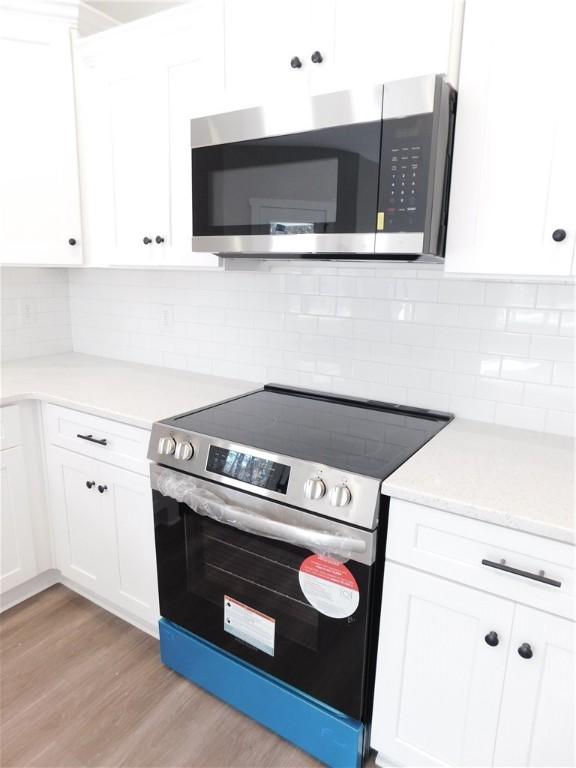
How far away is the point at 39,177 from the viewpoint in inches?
85.0

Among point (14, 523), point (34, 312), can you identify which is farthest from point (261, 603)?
point (34, 312)

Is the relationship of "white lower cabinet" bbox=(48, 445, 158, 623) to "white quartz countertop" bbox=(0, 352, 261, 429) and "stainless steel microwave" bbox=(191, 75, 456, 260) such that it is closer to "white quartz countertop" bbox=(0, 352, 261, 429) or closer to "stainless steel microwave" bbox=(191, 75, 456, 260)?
"white quartz countertop" bbox=(0, 352, 261, 429)

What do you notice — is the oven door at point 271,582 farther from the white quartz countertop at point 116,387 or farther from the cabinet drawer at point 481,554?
the white quartz countertop at point 116,387

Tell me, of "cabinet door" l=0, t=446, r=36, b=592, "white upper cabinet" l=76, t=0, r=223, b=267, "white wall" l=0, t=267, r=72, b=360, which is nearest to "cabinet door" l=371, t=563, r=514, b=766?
"white upper cabinet" l=76, t=0, r=223, b=267

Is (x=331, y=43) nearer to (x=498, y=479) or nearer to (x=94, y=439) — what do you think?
(x=498, y=479)

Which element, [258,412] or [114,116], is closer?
[258,412]

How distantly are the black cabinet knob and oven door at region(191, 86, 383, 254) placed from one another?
1014mm

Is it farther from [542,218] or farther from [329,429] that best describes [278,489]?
[542,218]

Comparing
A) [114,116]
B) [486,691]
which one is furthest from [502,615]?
[114,116]

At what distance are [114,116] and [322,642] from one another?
2.00m

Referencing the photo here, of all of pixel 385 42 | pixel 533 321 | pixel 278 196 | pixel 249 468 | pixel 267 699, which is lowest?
pixel 267 699

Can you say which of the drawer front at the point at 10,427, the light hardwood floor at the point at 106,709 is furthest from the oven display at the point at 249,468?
the drawer front at the point at 10,427

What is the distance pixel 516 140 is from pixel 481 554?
100 centimetres

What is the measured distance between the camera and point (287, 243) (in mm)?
1501
